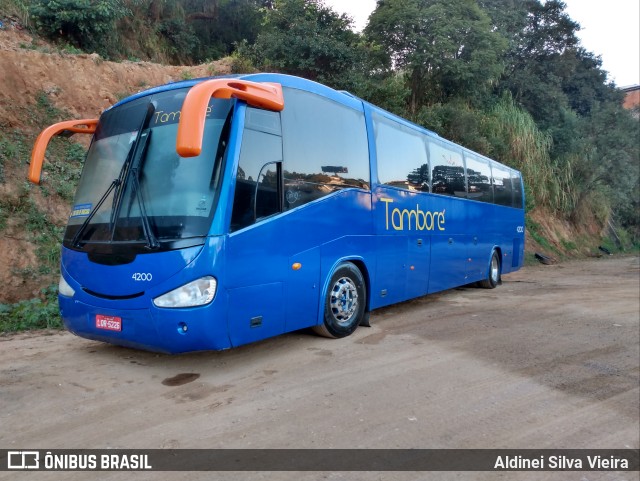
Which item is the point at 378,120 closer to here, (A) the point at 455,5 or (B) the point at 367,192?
(B) the point at 367,192

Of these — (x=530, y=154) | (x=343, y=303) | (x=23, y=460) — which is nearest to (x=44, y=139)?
(x=23, y=460)

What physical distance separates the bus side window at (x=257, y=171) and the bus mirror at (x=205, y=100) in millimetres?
197

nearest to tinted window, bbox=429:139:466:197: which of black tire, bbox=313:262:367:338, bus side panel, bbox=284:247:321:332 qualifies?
black tire, bbox=313:262:367:338

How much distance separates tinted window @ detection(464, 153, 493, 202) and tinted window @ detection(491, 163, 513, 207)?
0.40 metres

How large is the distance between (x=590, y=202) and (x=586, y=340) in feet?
79.6

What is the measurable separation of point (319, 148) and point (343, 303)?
2.01 metres

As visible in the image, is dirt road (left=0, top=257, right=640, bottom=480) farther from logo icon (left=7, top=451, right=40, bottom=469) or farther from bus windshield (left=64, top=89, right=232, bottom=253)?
bus windshield (left=64, top=89, right=232, bottom=253)

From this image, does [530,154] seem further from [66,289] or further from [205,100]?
[66,289]

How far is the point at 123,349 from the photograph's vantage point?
236 inches

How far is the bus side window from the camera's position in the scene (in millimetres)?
5039

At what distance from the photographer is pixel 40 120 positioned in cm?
1127

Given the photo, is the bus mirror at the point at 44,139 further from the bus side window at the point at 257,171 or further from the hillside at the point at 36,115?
the hillside at the point at 36,115

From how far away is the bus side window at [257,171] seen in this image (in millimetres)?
5039

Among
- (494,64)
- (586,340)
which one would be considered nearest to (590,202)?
(494,64)
